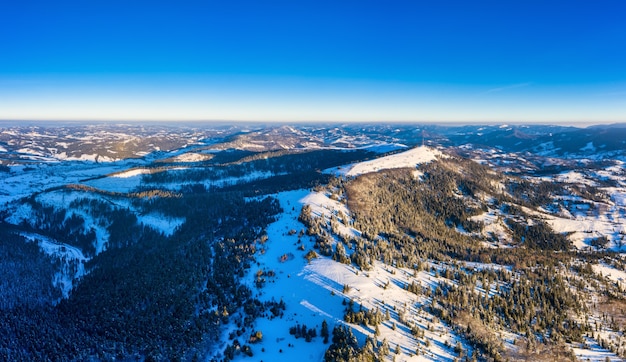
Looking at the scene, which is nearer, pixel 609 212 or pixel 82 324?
pixel 82 324

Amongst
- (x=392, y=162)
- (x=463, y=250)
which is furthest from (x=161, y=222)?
(x=463, y=250)

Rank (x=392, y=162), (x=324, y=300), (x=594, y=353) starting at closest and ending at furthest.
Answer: (x=594, y=353), (x=324, y=300), (x=392, y=162)

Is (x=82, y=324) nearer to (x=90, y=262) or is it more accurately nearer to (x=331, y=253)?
(x=331, y=253)

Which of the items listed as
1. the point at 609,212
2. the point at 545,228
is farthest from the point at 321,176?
the point at 609,212

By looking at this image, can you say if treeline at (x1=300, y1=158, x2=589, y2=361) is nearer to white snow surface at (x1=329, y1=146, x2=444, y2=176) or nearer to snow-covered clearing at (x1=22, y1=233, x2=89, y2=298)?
white snow surface at (x1=329, y1=146, x2=444, y2=176)

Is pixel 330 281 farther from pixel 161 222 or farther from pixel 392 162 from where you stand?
pixel 392 162

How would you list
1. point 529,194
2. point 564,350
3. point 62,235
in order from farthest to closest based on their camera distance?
1. point 529,194
2. point 62,235
3. point 564,350

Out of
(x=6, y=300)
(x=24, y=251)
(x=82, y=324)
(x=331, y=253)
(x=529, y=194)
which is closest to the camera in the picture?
(x=82, y=324)

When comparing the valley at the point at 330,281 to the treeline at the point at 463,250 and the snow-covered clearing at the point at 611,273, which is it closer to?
the treeline at the point at 463,250

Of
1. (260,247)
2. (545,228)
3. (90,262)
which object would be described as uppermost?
(260,247)
